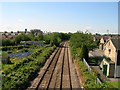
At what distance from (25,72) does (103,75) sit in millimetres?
11238

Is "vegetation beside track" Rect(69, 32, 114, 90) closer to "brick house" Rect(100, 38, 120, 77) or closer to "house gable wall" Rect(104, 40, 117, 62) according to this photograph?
"brick house" Rect(100, 38, 120, 77)

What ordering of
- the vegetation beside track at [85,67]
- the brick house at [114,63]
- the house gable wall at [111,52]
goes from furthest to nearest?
the house gable wall at [111,52]
the brick house at [114,63]
the vegetation beside track at [85,67]

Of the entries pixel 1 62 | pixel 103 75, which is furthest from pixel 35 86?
pixel 1 62

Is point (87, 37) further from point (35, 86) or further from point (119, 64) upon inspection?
point (35, 86)

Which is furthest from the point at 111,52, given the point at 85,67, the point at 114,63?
the point at 85,67

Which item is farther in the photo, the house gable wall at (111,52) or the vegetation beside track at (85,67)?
the house gable wall at (111,52)

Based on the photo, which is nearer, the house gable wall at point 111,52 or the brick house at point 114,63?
the brick house at point 114,63

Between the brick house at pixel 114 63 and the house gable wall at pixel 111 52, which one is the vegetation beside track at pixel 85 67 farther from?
the house gable wall at pixel 111 52

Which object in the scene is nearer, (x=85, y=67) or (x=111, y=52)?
(x=111, y=52)

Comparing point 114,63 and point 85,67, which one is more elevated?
point 114,63

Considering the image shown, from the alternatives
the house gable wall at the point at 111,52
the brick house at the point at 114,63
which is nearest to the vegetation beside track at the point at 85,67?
the brick house at the point at 114,63

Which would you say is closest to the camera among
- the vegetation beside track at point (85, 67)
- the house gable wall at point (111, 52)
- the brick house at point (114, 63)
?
the vegetation beside track at point (85, 67)

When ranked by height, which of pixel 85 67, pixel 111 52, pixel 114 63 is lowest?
pixel 85 67

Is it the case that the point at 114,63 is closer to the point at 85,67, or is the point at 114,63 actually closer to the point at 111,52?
the point at 111,52
